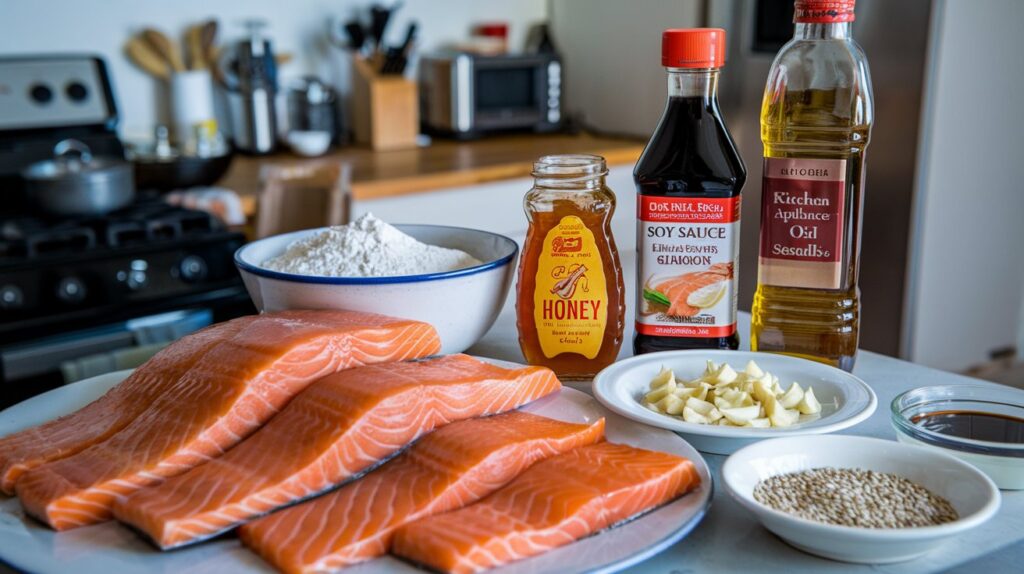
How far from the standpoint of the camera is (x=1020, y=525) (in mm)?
737

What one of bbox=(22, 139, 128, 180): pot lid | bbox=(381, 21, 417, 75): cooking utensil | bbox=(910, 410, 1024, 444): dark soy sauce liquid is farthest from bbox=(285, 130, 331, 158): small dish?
bbox=(910, 410, 1024, 444): dark soy sauce liquid

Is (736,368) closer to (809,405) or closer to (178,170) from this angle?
(809,405)

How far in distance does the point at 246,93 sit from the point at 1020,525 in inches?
Result: 98.7

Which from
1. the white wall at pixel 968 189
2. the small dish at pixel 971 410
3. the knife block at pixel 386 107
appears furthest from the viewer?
the knife block at pixel 386 107

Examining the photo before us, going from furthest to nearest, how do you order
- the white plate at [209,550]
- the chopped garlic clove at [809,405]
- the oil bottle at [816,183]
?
the oil bottle at [816,183]
the chopped garlic clove at [809,405]
the white plate at [209,550]

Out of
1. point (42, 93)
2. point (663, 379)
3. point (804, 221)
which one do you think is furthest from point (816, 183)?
point (42, 93)

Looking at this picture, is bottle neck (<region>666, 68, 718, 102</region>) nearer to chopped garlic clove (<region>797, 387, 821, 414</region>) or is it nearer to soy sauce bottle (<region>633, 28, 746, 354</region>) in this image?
soy sauce bottle (<region>633, 28, 746, 354</region>)

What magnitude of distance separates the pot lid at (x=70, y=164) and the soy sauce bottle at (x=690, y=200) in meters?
1.55

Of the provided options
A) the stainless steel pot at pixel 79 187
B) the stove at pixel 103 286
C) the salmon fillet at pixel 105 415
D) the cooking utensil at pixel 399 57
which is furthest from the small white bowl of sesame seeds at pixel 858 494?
the cooking utensil at pixel 399 57

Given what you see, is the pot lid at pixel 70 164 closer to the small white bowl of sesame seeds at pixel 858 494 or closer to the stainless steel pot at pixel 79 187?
the stainless steel pot at pixel 79 187

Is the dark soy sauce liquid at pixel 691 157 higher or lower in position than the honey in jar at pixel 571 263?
higher

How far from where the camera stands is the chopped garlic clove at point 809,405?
0.88 m

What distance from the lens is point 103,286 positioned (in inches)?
77.3

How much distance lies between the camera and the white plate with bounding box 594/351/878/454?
820 mm
